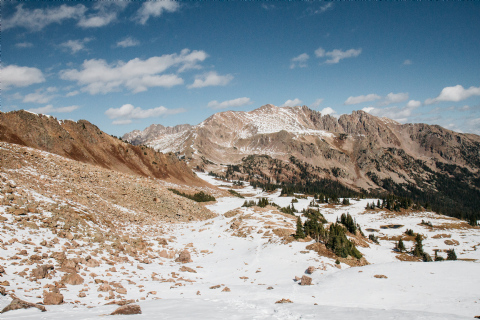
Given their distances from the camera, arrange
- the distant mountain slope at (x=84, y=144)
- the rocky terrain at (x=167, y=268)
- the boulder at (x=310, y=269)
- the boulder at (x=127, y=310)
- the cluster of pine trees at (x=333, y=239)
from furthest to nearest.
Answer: the distant mountain slope at (x=84, y=144)
the cluster of pine trees at (x=333, y=239)
the boulder at (x=310, y=269)
the rocky terrain at (x=167, y=268)
the boulder at (x=127, y=310)

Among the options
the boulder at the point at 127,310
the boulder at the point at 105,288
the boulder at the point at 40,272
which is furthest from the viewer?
the boulder at the point at 105,288

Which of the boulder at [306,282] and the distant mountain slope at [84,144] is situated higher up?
the distant mountain slope at [84,144]

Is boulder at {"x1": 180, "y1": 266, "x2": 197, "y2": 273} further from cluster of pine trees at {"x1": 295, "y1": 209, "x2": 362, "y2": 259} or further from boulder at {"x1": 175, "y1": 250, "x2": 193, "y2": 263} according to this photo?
cluster of pine trees at {"x1": 295, "y1": 209, "x2": 362, "y2": 259}

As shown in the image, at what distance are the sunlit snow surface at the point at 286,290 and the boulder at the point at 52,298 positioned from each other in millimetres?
333

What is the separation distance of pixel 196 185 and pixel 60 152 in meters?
47.5

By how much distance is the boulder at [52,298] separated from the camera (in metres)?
9.13

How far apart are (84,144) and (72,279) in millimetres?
63817

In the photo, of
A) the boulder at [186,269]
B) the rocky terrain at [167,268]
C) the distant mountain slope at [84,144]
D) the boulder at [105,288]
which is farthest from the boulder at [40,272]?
the distant mountain slope at [84,144]

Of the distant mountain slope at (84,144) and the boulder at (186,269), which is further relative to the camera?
the distant mountain slope at (84,144)

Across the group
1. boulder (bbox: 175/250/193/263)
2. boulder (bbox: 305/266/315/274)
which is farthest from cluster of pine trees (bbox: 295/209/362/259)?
boulder (bbox: 175/250/193/263)

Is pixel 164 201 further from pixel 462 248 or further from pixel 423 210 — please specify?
pixel 423 210

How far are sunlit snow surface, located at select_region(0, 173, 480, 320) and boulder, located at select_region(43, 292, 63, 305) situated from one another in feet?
1.09

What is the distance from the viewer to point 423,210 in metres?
79.2

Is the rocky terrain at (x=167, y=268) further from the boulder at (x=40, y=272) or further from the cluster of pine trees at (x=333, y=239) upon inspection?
the cluster of pine trees at (x=333, y=239)
